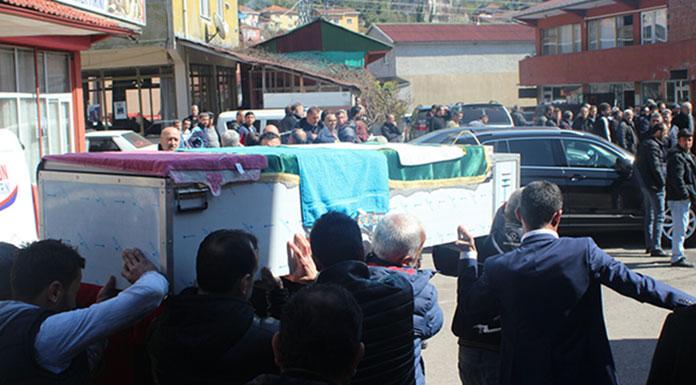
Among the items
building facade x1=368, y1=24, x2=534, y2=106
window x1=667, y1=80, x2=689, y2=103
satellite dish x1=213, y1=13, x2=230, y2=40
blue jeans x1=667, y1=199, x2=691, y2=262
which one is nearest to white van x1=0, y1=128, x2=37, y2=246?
blue jeans x1=667, y1=199, x2=691, y2=262

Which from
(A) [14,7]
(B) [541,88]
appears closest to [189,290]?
(A) [14,7]

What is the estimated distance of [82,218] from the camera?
179 inches

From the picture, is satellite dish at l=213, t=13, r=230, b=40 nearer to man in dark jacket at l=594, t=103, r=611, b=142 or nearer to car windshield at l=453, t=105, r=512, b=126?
car windshield at l=453, t=105, r=512, b=126

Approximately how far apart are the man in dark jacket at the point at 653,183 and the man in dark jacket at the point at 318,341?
29.1ft

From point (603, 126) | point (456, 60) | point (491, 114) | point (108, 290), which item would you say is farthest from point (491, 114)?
point (456, 60)

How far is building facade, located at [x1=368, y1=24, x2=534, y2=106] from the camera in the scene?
5588 centimetres

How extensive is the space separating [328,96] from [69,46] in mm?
9119

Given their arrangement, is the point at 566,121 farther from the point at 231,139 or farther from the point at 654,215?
the point at 231,139

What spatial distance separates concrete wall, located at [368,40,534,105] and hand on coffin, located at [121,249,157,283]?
51608 millimetres

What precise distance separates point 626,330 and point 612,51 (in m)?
27.8

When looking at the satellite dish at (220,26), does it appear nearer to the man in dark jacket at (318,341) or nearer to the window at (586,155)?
the window at (586,155)

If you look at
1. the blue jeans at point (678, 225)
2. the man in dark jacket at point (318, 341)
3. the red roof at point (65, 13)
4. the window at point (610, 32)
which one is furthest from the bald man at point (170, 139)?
the window at point (610, 32)

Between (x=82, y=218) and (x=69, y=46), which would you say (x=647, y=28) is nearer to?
(x=69, y=46)

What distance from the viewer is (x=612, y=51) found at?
1312 inches
